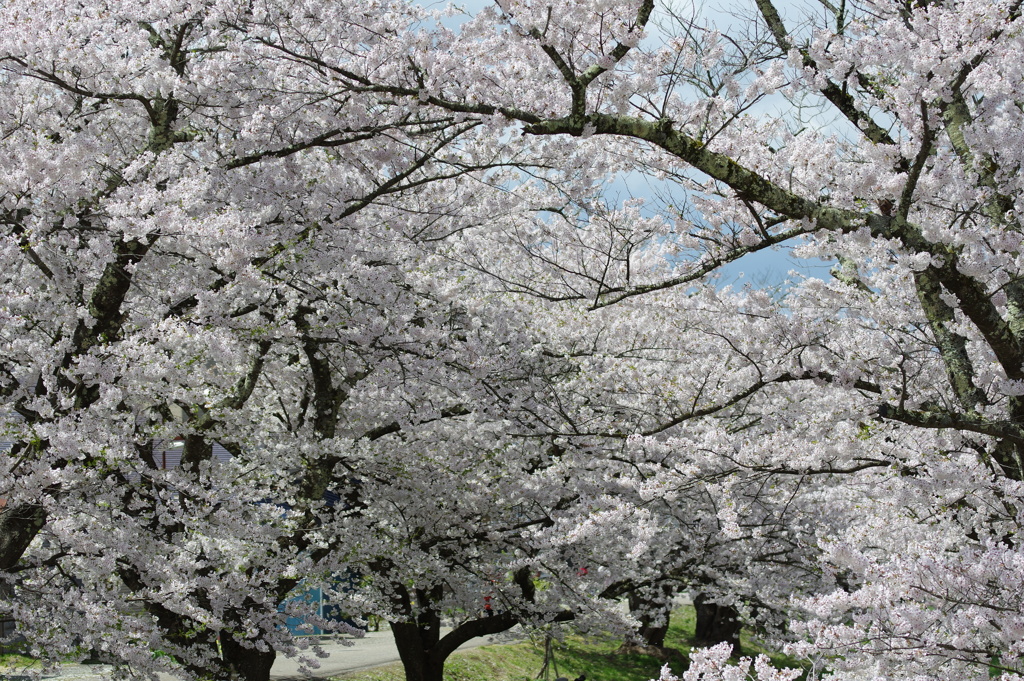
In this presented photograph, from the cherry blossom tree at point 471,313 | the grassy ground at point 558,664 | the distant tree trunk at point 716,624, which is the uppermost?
the cherry blossom tree at point 471,313

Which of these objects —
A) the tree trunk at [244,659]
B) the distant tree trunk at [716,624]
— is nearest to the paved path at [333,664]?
the tree trunk at [244,659]

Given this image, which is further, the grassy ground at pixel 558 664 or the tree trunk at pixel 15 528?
the grassy ground at pixel 558 664

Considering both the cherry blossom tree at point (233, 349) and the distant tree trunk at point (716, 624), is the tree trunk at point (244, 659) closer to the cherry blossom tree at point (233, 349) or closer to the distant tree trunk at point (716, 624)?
the cherry blossom tree at point (233, 349)

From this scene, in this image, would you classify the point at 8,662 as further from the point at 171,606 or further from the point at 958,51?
the point at 958,51

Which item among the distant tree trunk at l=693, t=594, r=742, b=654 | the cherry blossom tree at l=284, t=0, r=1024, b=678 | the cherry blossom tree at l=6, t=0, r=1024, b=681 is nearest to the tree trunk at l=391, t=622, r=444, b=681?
the cherry blossom tree at l=6, t=0, r=1024, b=681

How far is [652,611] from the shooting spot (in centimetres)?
1555

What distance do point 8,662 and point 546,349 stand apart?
32.8 ft

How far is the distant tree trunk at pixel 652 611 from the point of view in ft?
47.9

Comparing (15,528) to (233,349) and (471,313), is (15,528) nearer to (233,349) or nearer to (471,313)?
(233,349)

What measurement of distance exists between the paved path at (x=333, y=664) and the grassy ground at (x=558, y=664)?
117cm

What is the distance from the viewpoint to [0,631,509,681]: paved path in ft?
44.0

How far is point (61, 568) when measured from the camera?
739cm

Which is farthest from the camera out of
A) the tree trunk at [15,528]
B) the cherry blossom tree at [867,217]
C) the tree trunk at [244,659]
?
the tree trunk at [244,659]

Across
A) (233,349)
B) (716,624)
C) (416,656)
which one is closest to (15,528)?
(233,349)
